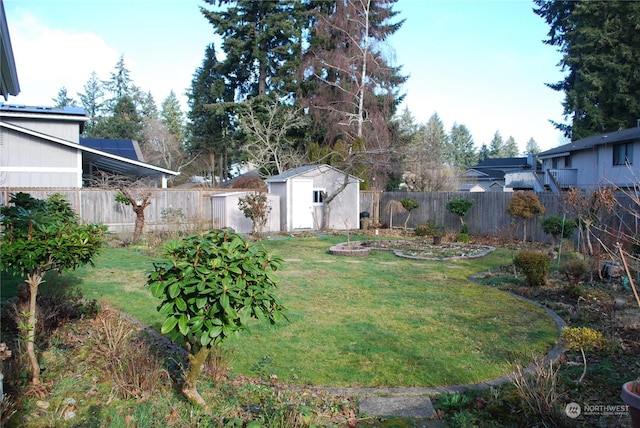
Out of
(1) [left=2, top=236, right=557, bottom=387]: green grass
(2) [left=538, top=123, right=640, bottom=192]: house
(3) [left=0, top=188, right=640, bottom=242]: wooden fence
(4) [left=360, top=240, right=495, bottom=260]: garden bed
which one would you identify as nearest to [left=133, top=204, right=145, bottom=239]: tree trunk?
(3) [left=0, top=188, right=640, bottom=242]: wooden fence

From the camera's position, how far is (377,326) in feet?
20.2

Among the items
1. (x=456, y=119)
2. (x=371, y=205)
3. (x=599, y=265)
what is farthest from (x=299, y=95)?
(x=456, y=119)

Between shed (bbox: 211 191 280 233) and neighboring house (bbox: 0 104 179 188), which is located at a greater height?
neighboring house (bbox: 0 104 179 188)

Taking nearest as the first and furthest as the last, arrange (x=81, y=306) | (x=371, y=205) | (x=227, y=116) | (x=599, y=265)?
(x=81, y=306) < (x=599, y=265) < (x=371, y=205) < (x=227, y=116)

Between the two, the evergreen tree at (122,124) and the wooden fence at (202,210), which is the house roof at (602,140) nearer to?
the wooden fence at (202,210)

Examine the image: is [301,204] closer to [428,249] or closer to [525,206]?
[428,249]

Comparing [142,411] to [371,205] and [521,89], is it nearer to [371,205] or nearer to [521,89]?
[521,89]

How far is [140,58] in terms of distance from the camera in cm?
1257

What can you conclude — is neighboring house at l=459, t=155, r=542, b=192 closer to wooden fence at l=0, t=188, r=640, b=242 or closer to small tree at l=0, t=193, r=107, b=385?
wooden fence at l=0, t=188, r=640, b=242

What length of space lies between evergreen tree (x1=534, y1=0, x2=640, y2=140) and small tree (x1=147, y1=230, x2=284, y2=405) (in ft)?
102

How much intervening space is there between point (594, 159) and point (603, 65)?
677cm

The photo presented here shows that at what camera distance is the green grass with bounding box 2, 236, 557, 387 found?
4.60m

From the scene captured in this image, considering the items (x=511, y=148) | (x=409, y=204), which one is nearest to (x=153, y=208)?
(x=409, y=204)

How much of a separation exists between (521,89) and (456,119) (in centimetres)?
7559
